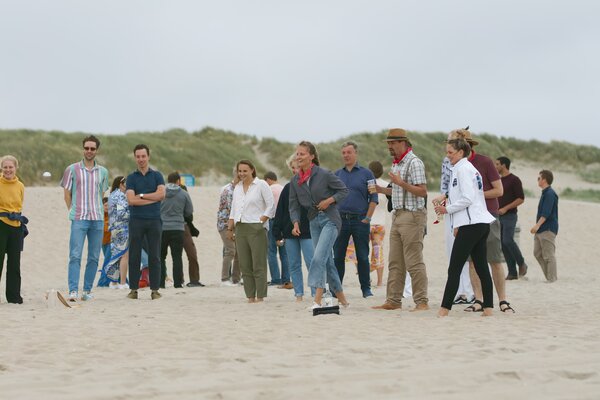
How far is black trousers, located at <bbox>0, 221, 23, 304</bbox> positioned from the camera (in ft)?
35.6

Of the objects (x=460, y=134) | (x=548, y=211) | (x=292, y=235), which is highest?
(x=460, y=134)

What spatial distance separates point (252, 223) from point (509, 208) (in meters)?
4.98

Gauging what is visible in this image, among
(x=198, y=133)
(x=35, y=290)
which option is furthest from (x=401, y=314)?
(x=198, y=133)

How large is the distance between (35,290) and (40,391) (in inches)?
355

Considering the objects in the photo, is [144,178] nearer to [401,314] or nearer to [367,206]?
[367,206]

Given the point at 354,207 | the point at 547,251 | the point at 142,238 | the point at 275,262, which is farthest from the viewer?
the point at 547,251

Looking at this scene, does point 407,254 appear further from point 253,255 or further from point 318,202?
point 253,255

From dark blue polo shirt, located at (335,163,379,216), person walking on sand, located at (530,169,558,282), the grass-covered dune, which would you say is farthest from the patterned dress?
the grass-covered dune

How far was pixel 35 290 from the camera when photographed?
46.3 feet

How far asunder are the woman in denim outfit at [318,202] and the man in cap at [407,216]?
0.59 meters

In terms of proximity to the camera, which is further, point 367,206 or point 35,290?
point 35,290

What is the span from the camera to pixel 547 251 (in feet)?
Result: 48.2

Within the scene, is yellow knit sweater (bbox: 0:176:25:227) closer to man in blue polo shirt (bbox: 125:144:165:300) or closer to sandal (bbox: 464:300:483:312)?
man in blue polo shirt (bbox: 125:144:165:300)

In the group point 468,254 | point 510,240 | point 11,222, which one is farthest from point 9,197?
point 510,240
